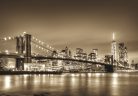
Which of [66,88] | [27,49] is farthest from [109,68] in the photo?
[66,88]

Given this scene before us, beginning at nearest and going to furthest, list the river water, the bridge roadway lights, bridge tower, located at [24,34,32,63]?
the river water, bridge tower, located at [24,34,32,63], the bridge roadway lights

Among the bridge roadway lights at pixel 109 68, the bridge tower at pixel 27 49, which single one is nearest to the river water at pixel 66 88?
the bridge tower at pixel 27 49

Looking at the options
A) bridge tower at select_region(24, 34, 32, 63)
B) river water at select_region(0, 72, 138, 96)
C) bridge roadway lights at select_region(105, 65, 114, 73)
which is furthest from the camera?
bridge roadway lights at select_region(105, 65, 114, 73)

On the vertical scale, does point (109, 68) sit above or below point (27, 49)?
below

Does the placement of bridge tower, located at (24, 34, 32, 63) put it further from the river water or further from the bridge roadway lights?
the bridge roadway lights

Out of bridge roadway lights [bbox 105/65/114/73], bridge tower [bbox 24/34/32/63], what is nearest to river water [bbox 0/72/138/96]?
bridge tower [bbox 24/34/32/63]

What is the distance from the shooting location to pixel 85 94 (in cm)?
3450

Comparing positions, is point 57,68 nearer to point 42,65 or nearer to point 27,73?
point 42,65

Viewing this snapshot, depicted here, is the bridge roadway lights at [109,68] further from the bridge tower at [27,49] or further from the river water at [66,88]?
the river water at [66,88]

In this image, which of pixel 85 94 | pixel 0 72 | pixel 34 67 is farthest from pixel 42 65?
pixel 85 94

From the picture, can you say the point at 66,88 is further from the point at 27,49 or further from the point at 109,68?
the point at 109,68

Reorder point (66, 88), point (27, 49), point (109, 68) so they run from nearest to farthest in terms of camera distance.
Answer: point (66, 88) < point (27, 49) < point (109, 68)

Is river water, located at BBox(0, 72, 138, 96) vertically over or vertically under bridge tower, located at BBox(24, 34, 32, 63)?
under

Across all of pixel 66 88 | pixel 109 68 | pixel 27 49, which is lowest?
pixel 66 88
